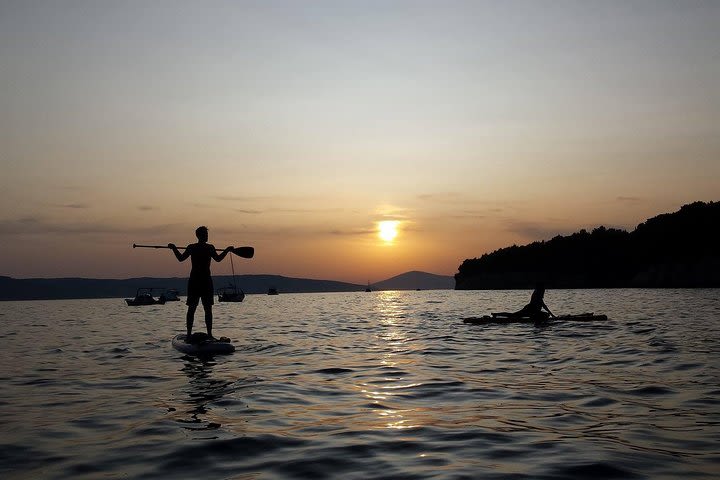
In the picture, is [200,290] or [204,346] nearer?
[200,290]

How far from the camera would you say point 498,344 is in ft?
66.3

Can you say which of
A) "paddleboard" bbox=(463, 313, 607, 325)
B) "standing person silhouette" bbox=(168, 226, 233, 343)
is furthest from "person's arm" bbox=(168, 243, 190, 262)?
"paddleboard" bbox=(463, 313, 607, 325)

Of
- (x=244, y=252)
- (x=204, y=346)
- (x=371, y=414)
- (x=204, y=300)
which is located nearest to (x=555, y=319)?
(x=244, y=252)

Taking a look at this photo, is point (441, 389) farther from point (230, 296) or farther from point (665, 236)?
point (665, 236)

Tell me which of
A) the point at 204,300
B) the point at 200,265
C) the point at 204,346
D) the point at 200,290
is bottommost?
the point at 204,346

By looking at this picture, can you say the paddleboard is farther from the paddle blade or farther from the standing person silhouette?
the standing person silhouette

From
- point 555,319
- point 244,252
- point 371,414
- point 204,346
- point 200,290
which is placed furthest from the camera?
point 555,319

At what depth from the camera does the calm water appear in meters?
6.38

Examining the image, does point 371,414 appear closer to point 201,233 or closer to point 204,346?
point 204,346

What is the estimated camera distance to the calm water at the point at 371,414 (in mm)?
6379

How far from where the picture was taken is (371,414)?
30.0 feet

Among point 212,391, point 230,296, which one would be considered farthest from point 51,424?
point 230,296

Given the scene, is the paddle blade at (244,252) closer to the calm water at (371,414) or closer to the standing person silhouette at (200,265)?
the standing person silhouette at (200,265)

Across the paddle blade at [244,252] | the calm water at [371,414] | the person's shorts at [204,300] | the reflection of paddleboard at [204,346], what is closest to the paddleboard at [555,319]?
the calm water at [371,414]
